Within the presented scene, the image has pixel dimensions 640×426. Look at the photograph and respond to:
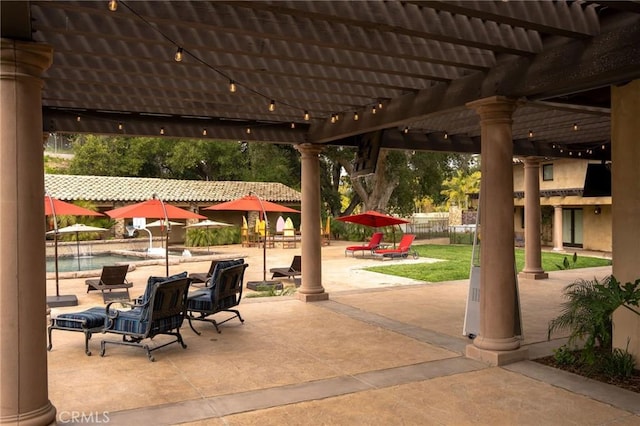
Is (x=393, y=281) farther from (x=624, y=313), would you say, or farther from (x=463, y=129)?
(x=624, y=313)

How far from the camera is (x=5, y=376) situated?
13.3 feet

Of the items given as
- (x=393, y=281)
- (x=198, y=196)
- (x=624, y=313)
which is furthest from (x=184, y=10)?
(x=198, y=196)

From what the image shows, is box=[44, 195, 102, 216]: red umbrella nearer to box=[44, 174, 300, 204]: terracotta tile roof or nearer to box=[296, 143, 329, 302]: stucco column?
box=[296, 143, 329, 302]: stucco column

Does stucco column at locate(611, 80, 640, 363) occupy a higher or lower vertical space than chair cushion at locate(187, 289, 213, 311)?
higher

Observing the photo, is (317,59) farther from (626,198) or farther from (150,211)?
(150,211)

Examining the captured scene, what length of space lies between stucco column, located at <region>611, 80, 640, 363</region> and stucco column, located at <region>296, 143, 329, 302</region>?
5.79 meters

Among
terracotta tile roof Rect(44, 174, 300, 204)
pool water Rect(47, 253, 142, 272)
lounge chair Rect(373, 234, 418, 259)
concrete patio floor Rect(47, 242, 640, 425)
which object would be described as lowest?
concrete patio floor Rect(47, 242, 640, 425)

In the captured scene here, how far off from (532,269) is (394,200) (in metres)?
19.1

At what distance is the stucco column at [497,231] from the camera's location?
21.1 ft

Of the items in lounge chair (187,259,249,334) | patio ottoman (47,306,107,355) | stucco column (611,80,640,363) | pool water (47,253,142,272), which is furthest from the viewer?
pool water (47,253,142,272)

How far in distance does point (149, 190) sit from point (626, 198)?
26.6 metres

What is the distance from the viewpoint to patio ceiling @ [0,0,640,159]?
4840 mm

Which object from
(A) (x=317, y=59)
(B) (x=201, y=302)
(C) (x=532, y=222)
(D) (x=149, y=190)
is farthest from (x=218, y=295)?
(D) (x=149, y=190)

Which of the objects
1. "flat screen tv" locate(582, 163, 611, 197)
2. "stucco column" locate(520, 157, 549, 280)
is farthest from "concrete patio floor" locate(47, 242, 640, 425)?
"stucco column" locate(520, 157, 549, 280)
